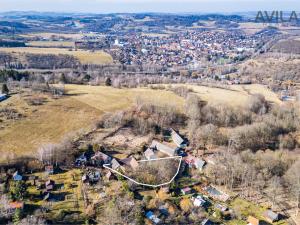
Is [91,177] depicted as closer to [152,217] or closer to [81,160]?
[81,160]

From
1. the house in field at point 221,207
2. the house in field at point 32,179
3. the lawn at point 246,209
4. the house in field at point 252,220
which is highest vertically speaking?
the house in field at point 32,179

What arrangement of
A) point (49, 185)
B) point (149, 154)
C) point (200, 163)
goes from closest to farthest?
point (49, 185) < point (200, 163) < point (149, 154)

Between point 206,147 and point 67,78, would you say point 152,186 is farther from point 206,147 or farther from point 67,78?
point 67,78

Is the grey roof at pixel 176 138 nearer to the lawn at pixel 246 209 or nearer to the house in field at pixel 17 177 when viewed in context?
the lawn at pixel 246 209

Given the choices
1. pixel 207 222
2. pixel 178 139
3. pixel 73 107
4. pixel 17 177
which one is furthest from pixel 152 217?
pixel 73 107

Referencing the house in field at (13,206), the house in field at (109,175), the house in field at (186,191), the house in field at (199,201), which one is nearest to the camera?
the house in field at (13,206)

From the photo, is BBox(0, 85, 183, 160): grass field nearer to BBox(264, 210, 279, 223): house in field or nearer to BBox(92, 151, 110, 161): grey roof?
BBox(92, 151, 110, 161): grey roof

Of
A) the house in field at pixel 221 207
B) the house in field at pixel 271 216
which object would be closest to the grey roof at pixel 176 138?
the house in field at pixel 221 207
